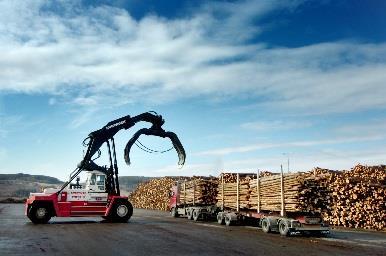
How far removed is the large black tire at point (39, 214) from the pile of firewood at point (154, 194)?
21.0 meters

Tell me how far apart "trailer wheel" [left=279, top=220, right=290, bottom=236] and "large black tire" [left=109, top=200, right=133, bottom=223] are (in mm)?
9891

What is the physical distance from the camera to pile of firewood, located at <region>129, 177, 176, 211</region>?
47500mm

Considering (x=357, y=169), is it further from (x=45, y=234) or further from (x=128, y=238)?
(x=45, y=234)

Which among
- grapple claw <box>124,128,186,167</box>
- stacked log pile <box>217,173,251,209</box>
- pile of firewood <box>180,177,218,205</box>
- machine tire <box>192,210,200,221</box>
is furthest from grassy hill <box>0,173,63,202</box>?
stacked log pile <box>217,173,251,209</box>

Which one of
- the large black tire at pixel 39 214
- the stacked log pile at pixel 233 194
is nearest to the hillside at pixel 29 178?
the large black tire at pixel 39 214

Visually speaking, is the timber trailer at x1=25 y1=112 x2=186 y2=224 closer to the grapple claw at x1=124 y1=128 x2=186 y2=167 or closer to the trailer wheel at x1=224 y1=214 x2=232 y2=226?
the grapple claw at x1=124 y1=128 x2=186 y2=167

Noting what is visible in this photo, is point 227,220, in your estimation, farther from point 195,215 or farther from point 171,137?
point 171,137

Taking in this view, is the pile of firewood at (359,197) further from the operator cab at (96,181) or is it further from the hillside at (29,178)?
the hillside at (29,178)

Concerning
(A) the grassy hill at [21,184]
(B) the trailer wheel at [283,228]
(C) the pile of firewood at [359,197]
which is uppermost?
(A) the grassy hill at [21,184]

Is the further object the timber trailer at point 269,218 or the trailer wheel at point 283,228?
the trailer wheel at point 283,228

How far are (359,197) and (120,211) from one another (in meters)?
12.9

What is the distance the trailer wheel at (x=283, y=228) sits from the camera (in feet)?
60.8

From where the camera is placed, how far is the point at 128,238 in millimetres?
16875

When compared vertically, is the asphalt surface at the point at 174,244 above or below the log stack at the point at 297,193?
below
